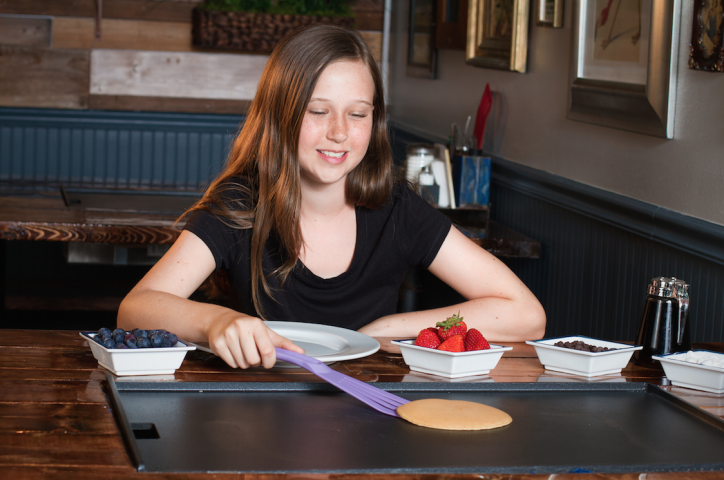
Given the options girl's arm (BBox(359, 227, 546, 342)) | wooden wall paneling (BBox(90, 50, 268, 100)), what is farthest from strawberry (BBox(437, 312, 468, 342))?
wooden wall paneling (BBox(90, 50, 268, 100))

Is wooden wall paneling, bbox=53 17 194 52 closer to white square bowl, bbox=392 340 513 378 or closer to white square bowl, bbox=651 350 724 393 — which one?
white square bowl, bbox=392 340 513 378

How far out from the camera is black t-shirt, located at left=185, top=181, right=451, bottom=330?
5.15 feet

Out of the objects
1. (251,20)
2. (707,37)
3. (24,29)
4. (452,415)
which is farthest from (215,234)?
(24,29)

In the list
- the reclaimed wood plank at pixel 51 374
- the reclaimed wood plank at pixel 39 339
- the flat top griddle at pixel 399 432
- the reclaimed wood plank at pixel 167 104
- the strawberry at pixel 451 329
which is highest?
the reclaimed wood plank at pixel 167 104

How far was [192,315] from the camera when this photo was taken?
125 centimetres

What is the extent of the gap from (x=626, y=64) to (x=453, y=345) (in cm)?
116

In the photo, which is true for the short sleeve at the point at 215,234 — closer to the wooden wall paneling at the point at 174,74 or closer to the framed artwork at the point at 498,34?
the framed artwork at the point at 498,34

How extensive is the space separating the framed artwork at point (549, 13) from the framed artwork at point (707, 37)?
72cm

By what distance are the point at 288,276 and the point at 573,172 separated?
109 centimetres

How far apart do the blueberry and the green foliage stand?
3.25 m

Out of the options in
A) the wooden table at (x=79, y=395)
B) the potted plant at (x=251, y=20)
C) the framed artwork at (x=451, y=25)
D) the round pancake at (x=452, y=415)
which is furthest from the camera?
the potted plant at (x=251, y=20)

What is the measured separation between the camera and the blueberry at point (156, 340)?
111 cm

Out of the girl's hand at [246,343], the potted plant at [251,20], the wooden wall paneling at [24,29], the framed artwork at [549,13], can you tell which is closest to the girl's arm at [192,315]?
the girl's hand at [246,343]

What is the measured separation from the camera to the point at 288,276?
161cm
